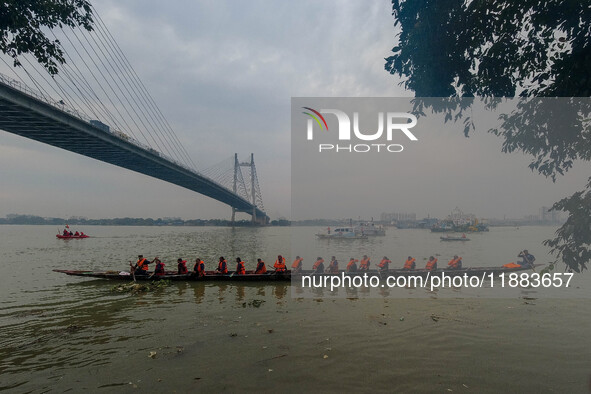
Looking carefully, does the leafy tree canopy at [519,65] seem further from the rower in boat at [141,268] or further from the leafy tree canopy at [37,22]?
the rower in boat at [141,268]

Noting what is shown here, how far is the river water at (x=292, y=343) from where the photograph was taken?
6.54 m

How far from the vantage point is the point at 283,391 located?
6176mm

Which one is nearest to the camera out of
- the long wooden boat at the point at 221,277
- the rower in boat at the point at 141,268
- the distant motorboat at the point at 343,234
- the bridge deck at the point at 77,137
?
the long wooden boat at the point at 221,277

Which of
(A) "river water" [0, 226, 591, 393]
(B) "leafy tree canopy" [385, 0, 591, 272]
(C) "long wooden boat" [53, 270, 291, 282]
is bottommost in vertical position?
(A) "river water" [0, 226, 591, 393]

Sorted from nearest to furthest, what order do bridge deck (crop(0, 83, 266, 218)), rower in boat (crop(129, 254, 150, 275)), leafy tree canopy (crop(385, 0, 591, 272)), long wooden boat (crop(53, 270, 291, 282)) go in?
1. leafy tree canopy (crop(385, 0, 591, 272))
2. long wooden boat (crop(53, 270, 291, 282))
3. rower in boat (crop(129, 254, 150, 275))
4. bridge deck (crop(0, 83, 266, 218))

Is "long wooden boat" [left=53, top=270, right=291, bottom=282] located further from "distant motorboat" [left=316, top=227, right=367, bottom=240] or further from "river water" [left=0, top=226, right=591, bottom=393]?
"distant motorboat" [left=316, top=227, right=367, bottom=240]

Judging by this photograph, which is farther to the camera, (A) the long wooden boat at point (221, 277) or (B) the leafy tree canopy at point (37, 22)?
(A) the long wooden boat at point (221, 277)

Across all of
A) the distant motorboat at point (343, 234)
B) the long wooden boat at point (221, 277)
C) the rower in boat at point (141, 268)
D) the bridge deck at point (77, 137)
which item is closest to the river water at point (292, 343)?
the long wooden boat at point (221, 277)

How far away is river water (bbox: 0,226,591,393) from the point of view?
21.4 ft

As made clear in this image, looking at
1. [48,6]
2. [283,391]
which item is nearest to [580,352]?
[283,391]

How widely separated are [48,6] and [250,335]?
9386 millimetres

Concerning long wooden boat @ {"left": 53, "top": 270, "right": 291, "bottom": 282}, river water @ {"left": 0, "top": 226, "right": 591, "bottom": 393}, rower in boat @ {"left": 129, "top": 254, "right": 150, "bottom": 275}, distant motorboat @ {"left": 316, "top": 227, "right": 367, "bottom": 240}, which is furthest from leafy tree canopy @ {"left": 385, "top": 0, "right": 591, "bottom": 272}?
distant motorboat @ {"left": 316, "top": 227, "right": 367, "bottom": 240}

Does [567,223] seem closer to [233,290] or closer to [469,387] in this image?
[469,387]

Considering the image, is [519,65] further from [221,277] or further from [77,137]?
[77,137]
